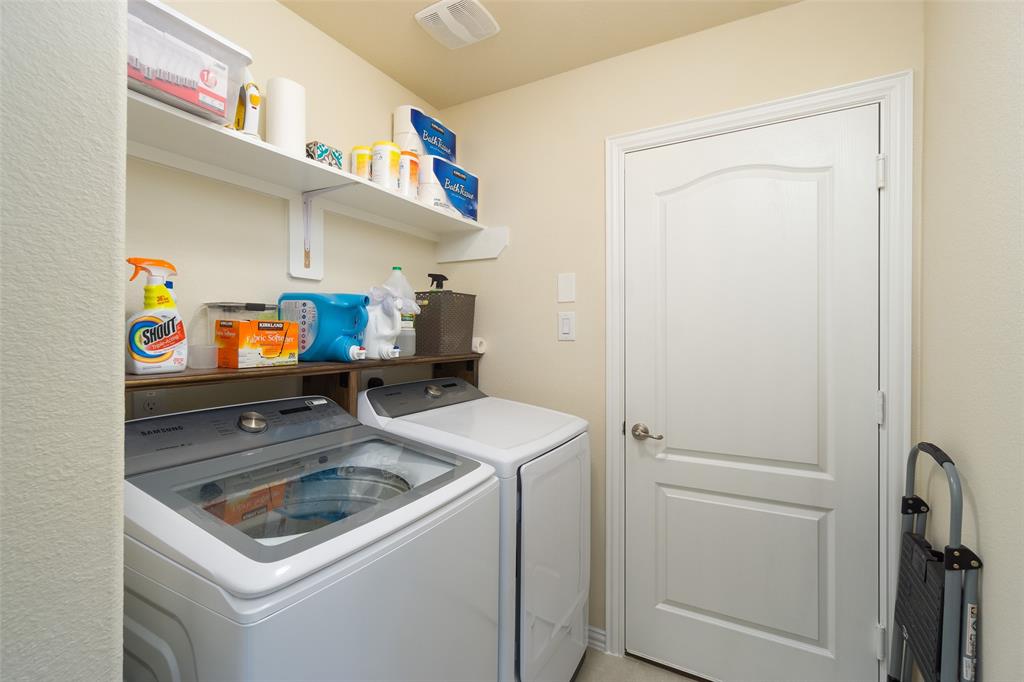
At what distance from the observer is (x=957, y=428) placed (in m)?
1.20

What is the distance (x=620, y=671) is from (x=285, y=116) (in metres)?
2.47

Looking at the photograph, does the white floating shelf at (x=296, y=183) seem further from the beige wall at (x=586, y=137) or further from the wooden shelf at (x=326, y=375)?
the wooden shelf at (x=326, y=375)

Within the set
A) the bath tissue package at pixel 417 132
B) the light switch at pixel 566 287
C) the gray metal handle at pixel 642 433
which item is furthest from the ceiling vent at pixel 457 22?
the gray metal handle at pixel 642 433

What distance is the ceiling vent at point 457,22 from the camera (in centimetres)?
164

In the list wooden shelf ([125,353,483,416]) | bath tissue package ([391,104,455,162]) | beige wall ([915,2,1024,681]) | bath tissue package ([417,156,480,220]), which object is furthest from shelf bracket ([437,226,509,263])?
beige wall ([915,2,1024,681])

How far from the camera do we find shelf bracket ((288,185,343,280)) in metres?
1.69

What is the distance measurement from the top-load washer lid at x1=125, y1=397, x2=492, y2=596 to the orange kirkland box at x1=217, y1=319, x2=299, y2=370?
0.14 meters

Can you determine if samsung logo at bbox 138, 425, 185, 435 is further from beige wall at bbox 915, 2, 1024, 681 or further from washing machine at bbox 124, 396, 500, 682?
beige wall at bbox 915, 2, 1024, 681

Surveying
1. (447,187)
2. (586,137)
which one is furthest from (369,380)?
(586,137)

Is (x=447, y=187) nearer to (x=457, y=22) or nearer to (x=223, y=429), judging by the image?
(x=457, y=22)

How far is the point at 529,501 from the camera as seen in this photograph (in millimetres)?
1337

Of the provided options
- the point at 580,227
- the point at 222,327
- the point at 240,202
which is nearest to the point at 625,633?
the point at 580,227

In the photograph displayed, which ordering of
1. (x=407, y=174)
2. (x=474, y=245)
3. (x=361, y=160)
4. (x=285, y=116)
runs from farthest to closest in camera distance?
1. (x=474, y=245)
2. (x=407, y=174)
3. (x=361, y=160)
4. (x=285, y=116)

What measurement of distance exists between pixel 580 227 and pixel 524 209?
1.06 ft
